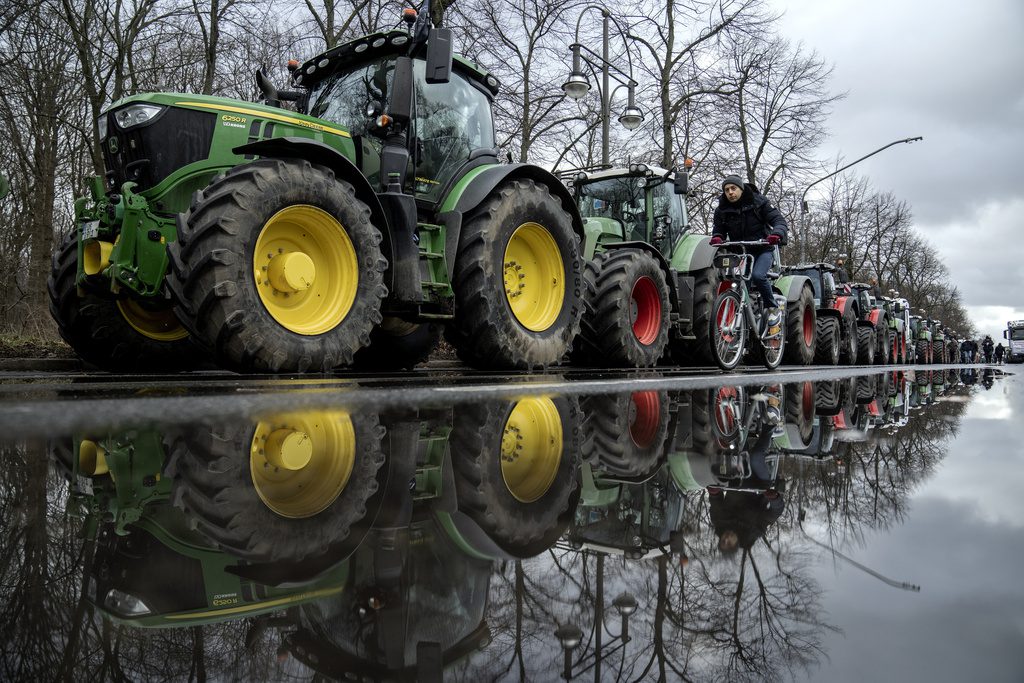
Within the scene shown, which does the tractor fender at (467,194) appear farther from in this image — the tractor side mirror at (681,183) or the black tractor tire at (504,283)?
the tractor side mirror at (681,183)

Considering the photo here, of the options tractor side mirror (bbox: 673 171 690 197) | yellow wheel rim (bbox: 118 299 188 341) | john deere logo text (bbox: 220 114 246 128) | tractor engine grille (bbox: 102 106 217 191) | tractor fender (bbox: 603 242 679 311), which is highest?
tractor side mirror (bbox: 673 171 690 197)

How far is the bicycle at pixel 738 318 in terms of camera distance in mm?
7938

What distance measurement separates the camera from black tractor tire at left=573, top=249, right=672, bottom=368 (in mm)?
8391

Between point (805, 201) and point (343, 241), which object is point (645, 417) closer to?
point (343, 241)

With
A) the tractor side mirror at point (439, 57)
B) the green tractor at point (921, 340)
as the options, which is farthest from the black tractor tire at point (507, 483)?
the green tractor at point (921, 340)

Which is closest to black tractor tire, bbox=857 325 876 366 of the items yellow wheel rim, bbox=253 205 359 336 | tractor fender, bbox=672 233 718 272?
tractor fender, bbox=672 233 718 272

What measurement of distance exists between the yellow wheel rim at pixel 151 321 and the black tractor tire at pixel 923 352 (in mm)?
30159

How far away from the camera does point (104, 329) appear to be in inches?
243

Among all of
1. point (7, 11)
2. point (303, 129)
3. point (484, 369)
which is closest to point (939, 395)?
point (484, 369)

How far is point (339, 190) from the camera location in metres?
5.20

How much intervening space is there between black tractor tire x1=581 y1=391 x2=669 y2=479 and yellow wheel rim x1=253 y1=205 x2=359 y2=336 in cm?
207

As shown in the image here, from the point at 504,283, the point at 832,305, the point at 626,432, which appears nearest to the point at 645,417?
the point at 626,432

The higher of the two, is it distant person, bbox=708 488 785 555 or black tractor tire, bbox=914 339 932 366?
black tractor tire, bbox=914 339 932 366

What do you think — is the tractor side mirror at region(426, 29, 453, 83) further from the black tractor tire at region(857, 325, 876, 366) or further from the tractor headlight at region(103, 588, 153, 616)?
the black tractor tire at region(857, 325, 876, 366)
